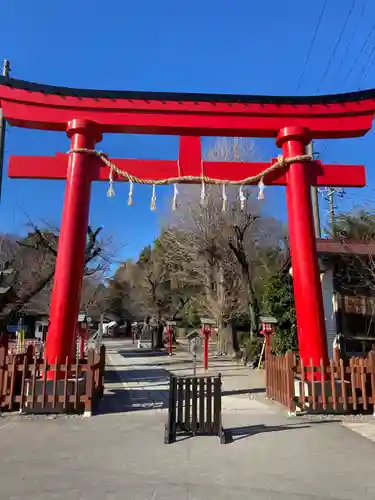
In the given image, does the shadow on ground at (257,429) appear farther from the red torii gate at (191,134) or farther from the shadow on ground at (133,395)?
the shadow on ground at (133,395)

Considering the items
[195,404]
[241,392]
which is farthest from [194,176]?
[241,392]

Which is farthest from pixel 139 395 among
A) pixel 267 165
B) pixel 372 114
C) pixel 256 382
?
pixel 372 114

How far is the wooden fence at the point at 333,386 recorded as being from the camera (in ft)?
26.0

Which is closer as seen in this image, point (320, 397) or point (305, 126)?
point (320, 397)

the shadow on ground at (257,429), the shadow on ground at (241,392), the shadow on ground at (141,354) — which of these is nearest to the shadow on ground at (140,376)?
the shadow on ground at (241,392)

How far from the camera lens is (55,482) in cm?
442

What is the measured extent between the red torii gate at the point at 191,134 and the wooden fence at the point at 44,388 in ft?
3.26

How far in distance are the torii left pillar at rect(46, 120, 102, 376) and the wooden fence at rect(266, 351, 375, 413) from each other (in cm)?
455

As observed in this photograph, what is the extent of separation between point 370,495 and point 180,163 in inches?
295

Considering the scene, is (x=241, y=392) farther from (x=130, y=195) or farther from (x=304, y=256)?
(x=130, y=195)

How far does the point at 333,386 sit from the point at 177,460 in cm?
402

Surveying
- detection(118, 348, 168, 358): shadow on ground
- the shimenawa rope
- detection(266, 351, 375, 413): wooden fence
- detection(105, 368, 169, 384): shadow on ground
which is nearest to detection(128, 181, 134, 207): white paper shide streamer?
the shimenawa rope

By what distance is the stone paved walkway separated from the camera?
4.22 m

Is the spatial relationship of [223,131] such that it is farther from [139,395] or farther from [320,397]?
[139,395]
